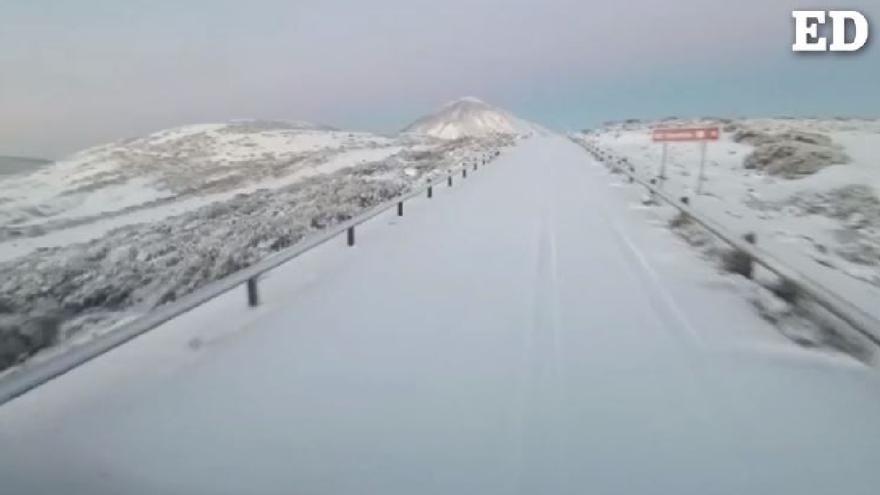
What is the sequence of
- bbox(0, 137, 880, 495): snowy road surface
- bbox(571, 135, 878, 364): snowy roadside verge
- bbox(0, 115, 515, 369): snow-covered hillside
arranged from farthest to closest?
bbox(0, 115, 515, 369): snow-covered hillside → bbox(571, 135, 878, 364): snowy roadside verge → bbox(0, 137, 880, 495): snowy road surface

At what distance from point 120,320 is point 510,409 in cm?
732

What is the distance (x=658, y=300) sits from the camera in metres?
6.48

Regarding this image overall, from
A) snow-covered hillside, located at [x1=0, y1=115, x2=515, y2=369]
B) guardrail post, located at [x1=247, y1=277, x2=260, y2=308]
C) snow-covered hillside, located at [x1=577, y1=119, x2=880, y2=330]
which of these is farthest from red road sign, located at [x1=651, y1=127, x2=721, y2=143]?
guardrail post, located at [x1=247, y1=277, x2=260, y2=308]

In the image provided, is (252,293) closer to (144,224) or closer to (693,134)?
(693,134)

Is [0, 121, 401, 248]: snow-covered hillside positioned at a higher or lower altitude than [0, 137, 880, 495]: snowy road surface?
higher

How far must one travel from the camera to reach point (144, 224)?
77.2 feet

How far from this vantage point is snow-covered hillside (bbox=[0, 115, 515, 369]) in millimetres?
10809

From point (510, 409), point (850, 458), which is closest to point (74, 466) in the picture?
point (510, 409)

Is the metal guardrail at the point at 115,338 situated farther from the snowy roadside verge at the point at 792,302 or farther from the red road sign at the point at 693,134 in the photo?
the red road sign at the point at 693,134

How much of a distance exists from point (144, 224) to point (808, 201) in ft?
82.1

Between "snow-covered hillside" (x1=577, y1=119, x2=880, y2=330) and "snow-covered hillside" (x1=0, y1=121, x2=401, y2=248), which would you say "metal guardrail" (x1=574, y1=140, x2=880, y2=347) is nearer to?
"snow-covered hillside" (x1=577, y1=119, x2=880, y2=330)

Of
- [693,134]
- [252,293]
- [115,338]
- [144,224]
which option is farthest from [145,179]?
[115,338]

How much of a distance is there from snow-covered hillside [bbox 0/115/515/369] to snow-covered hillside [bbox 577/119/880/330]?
1020 cm

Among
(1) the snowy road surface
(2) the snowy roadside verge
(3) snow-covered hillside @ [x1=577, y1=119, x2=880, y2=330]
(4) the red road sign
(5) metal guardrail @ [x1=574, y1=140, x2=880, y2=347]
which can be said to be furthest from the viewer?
(4) the red road sign
